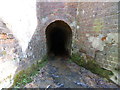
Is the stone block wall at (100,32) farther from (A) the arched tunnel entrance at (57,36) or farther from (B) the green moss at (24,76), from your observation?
(B) the green moss at (24,76)

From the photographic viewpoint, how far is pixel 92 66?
344 cm

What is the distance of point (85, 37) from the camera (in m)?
3.76

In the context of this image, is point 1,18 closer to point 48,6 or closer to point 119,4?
point 48,6

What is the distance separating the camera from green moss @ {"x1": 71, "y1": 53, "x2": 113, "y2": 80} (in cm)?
294

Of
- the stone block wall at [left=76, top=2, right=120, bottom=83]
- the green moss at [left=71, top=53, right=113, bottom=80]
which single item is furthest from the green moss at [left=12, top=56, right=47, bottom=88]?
the stone block wall at [left=76, top=2, right=120, bottom=83]

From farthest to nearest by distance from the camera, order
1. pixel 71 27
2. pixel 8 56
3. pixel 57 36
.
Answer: pixel 57 36 < pixel 71 27 < pixel 8 56

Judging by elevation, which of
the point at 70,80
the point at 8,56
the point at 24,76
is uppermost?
the point at 8,56

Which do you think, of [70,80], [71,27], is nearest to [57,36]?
[71,27]

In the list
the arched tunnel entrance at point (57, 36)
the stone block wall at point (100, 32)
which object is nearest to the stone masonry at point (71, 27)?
the stone block wall at point (100, 32)

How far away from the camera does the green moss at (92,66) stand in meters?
2.94

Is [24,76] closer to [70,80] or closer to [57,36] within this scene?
[70,80]

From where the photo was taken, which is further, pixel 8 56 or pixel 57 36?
pixel 57 36

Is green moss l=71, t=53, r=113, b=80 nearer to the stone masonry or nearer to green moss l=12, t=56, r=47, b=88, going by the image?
the stone masonry

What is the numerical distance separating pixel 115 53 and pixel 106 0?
1598mm
